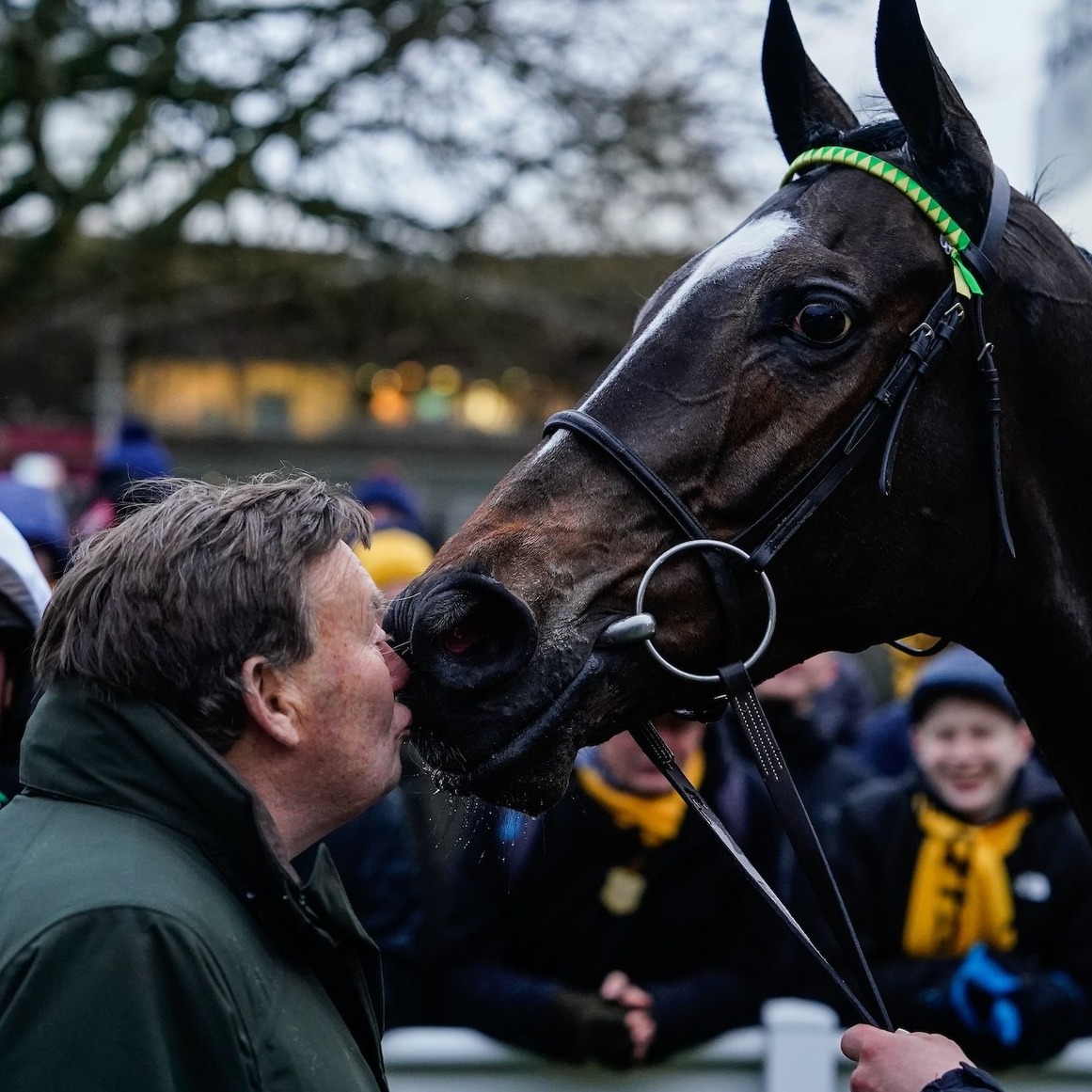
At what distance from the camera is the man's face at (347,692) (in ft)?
6.31

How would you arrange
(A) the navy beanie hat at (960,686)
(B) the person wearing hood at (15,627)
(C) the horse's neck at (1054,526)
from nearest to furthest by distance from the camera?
(C) the horse's neck at (1054,526)
(B) the person wearing hood at (15,627)
(A) the navy beanie hat at (960,686)

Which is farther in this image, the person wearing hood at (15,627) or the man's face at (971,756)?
the man's face at (971,756)

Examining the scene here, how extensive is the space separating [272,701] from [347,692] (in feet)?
0.35

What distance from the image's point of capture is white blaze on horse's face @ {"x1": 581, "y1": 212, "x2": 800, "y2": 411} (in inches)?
81.6

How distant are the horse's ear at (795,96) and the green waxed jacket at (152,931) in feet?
4.81

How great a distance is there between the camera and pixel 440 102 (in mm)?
10727

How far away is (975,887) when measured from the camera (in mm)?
3584

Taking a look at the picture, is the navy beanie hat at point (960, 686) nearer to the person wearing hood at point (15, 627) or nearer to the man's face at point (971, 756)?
the man's face at point (971, 756)

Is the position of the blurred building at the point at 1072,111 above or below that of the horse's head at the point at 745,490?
above

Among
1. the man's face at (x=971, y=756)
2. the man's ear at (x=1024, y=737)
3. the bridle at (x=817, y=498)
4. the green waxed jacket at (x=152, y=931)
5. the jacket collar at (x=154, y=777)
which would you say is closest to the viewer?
the green waxed jacket at (x=152, y=931)

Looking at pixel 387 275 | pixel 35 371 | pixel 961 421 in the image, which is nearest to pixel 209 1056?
pixel 961 421

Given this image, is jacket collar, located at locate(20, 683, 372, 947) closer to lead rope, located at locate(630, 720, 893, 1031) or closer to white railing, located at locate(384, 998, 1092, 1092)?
lead rope, located at locate(630, 720, 893, 1031)

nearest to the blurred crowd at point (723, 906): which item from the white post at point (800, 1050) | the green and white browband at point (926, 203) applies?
the white post at point (800, 1050)

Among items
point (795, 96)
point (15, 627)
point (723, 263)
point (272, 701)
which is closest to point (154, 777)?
point (272, 701)
